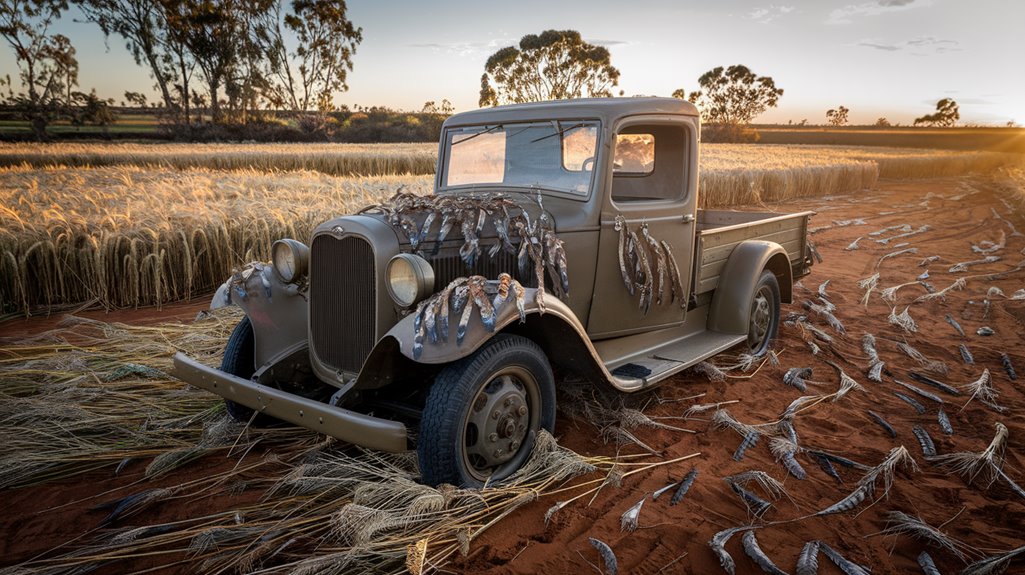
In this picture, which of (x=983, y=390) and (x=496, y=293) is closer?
(x=496, y=293)

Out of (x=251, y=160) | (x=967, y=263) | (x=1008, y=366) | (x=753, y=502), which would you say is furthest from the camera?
(x=251, y=160)

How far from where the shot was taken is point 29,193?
855cm

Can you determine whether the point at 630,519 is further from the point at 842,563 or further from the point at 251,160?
the point at 251,160

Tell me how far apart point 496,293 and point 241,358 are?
1.91 meters

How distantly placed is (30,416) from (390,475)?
2.65 m

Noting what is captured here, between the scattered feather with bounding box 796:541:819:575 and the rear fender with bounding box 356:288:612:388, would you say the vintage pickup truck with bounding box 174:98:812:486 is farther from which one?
the scattered feather with bounding box 796:541:819:575

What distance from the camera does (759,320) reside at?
5336 mm

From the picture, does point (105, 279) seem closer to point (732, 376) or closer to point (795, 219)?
point (732, 376)

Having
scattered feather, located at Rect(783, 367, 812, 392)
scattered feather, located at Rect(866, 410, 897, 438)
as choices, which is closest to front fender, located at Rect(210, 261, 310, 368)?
scattered feather, located at Rect(783, 367, 812, 392)

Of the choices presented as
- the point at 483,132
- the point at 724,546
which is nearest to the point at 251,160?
the point at 483,132

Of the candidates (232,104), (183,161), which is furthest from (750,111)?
(183,161)

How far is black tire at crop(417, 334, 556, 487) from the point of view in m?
2.68

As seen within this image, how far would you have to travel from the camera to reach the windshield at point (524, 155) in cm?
382

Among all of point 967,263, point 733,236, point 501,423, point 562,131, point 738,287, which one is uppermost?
point 562,131
